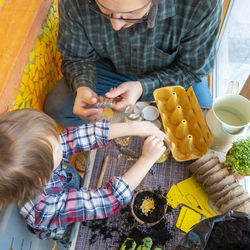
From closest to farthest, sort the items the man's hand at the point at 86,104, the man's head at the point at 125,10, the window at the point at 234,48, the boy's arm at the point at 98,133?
1. the man's head at the point at 125,10
2. the boy's arm at the point at 98,133
3. the man's hand at the point at 86,104
4. the window at the point at 234,48

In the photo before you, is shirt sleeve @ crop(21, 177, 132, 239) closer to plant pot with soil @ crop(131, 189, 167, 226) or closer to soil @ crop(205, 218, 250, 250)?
plant pot with soil @ crop(131, 189, 167, 226)

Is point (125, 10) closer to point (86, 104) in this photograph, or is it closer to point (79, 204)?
point (86, 104)

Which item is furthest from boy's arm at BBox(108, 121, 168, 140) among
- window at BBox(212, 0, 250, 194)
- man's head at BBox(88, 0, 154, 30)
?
window at BBox(212, 0, 250, 194)

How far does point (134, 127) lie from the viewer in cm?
96

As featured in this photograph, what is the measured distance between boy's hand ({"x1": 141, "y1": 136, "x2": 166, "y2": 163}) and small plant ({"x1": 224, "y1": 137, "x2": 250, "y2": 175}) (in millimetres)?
223

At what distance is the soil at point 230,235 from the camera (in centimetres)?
61

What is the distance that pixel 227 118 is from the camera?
0.93 m

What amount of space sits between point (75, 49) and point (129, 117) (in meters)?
0.39

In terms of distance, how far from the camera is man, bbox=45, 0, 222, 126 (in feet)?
2.97

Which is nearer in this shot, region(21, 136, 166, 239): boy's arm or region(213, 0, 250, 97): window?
region(21, 136, 166, 239): boy's arm

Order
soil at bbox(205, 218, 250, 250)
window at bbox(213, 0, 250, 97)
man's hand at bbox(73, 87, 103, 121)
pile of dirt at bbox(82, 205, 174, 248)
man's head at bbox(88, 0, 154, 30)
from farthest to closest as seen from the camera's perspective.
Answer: window at bbox(213, 0, 250, 97), man's hand at bbox(73, 87, 103, 121), pile of dirt at bbox(82, 205, 174, 248), man's head at bbox(88, 0, 154, 30), soil at bbox(205, 218, 250, 250)

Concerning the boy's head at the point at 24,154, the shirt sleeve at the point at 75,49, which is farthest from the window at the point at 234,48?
the boy's head at the point at 24,154

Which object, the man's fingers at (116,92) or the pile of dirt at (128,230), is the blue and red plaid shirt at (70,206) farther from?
the man's fingers at (116,92)

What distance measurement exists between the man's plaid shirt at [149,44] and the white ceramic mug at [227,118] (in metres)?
0.22
